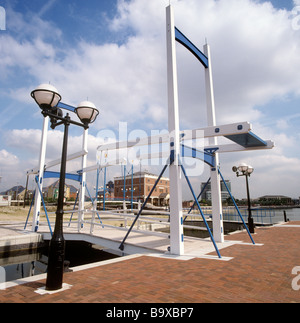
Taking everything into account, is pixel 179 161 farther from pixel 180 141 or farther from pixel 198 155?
pixel 198 155

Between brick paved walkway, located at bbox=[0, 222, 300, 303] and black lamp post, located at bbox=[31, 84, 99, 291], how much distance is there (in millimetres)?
349

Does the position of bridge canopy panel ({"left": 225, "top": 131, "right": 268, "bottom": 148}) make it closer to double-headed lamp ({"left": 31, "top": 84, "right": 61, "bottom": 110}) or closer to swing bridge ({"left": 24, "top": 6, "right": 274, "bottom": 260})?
swing bridge ({"left": 24, "top": 6, "right": 274, "bottom": 260})

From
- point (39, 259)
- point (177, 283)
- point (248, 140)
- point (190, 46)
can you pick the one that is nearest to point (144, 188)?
point (39, 259)

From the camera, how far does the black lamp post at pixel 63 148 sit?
3729 millimetres

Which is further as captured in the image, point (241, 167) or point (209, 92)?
point (241, 167)

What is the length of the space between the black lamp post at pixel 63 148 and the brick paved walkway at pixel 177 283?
1.14 ft

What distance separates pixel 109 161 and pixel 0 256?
241 inches

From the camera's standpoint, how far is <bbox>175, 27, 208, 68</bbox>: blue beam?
7336 millimetres

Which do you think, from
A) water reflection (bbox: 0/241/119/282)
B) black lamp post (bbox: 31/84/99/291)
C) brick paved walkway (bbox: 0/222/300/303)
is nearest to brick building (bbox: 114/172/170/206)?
water reflection (bbox: 0/241/119/282)

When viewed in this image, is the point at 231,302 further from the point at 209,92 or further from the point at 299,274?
the point at 209,92

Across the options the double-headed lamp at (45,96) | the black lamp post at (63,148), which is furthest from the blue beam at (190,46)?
the double-headed lamp at (45,96)

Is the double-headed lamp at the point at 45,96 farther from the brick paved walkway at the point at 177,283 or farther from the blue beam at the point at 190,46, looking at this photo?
the blue beam at the point at 190,46
